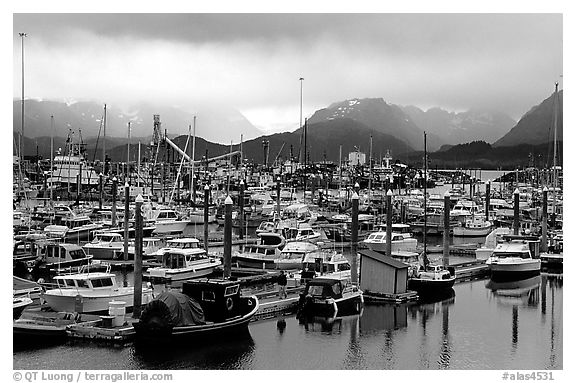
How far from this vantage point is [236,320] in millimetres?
16047

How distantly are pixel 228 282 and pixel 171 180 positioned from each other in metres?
50.4

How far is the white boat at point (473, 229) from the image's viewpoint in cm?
3884

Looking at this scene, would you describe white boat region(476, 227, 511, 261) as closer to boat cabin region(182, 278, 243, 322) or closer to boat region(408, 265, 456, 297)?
boat region(408, 265, 456, 297)

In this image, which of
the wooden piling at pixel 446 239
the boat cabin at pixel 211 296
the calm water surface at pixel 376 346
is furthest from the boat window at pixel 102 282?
the wooden piling at pixel 446 239

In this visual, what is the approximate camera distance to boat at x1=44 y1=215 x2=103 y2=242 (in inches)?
1198

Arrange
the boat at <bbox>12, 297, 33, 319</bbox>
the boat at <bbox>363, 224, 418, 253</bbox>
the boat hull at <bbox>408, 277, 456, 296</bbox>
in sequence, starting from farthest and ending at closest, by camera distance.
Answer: the boat at <bbox>363, 224, 418, 253</bbox> → the boat hull at <bbox>408, 277, 456, 296</bbox> → the boat at <bbox>12, 297, 33, 319</bbox>

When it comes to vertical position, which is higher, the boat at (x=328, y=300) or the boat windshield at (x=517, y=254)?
the boat windshield at (x=517, y=254)

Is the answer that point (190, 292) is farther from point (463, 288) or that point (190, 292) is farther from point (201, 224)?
point (201, 224)

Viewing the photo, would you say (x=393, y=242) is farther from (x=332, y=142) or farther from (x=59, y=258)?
(x=332, y=142)

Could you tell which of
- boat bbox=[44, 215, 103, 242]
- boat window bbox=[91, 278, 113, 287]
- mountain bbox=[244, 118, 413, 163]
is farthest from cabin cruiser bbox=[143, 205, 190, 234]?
mountain bbox=[244, 118, 413, 163]

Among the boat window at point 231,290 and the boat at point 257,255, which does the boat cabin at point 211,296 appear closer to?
the boat window at point 231,290

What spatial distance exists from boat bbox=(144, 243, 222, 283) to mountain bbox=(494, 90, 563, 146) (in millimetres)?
10903

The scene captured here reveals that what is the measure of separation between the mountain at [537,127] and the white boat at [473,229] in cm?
520
